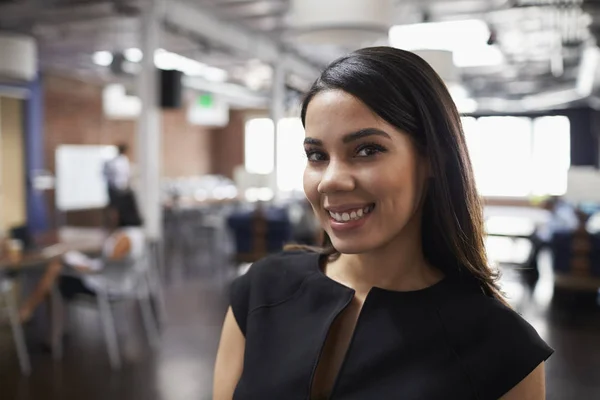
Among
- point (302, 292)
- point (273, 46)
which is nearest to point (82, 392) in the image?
point (302, 292)

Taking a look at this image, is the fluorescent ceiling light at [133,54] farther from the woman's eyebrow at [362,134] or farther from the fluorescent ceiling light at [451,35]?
the woman's eyebrow at [362,134]

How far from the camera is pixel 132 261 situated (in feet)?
15.4

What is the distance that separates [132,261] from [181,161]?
1218 centimetres

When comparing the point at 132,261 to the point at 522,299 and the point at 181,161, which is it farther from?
the point at 181,161

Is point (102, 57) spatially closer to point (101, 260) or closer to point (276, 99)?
point (276, 99)

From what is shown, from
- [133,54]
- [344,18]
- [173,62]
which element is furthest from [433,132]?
[173,62]

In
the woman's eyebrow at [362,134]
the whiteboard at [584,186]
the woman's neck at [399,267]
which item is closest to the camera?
the woman's eyebrow at [362,134]

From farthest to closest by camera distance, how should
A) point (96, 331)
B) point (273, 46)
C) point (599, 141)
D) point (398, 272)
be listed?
point (599, 141) → point (273, 46) → point (96, 331) → point (398, 272)

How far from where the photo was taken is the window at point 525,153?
16.8 m

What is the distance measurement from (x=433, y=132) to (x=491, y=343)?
35cm

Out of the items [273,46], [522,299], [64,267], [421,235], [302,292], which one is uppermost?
[273,46]

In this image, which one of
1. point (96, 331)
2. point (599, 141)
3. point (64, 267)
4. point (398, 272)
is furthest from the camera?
point (599, 141)

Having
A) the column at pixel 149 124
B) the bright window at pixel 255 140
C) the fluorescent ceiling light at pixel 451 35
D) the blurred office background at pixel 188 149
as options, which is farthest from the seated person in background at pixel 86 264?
the bright window at pixel 255 140

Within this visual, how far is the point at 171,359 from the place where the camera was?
4.68 m
